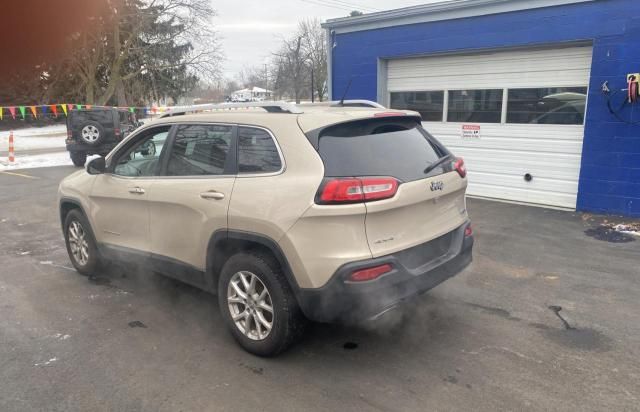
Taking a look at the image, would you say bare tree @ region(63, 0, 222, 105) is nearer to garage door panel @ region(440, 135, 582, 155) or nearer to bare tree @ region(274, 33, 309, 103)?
bare tree @ region(274, 33, 309, 103)

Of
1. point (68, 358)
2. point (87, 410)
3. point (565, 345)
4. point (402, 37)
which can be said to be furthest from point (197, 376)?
point (402, 37)

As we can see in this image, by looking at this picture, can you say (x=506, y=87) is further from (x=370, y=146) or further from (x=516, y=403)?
(x=516, y=403)

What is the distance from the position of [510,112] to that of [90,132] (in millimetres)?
12021

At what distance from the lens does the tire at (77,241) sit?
4.89 meters

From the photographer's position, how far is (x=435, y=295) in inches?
176

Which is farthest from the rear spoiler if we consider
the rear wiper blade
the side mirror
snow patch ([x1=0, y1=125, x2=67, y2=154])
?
snow patch ([x1=0, y1=125, x2=67, y2=154])

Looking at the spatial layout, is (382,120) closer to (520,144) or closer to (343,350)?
(343,350)

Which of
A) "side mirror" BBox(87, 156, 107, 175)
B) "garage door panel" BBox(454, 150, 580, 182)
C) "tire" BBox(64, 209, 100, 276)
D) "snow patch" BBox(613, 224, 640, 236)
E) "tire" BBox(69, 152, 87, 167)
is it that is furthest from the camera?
"tire" BBox(69, 152, 87, 167)

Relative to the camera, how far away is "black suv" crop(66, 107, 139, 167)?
14.7 metres

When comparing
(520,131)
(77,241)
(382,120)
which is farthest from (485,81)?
(77,241)

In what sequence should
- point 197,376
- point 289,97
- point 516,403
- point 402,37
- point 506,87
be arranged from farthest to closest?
point 289,97 < point 402,37 < point 506,87 < point 197,376 < point 516,403

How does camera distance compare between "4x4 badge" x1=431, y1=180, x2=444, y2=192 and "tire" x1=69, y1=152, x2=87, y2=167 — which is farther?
"tire" x1=69, y1=152, x2=87, y2=167

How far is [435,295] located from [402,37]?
254 inches

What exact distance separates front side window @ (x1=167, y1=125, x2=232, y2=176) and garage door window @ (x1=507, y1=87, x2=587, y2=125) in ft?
20.7
